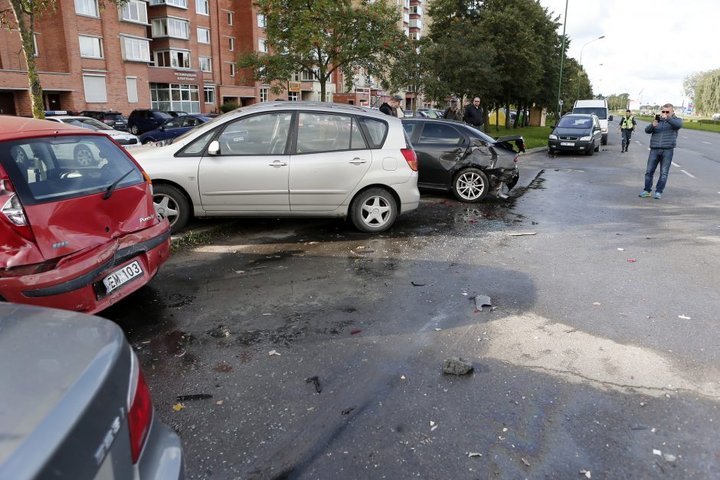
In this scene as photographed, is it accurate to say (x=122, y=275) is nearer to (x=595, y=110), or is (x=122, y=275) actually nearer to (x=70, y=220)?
(x=70, y=220)

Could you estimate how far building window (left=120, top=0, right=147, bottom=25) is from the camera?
137 feet

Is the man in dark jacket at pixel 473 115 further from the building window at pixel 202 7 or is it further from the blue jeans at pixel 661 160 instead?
the building window at pixel 202 7

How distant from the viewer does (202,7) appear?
51.7 metres

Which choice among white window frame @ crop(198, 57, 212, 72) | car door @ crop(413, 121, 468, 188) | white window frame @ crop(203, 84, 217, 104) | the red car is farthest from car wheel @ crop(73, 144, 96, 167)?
white window frame @ crop(198, 57, 212, 72)

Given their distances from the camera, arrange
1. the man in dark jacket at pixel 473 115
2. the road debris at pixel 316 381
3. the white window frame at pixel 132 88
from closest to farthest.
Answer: the road debris at pixel 316 381 → the man in dark jacket at pixel 473 115 → the white window frame at pixel 132 88

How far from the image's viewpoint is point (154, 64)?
161 ft

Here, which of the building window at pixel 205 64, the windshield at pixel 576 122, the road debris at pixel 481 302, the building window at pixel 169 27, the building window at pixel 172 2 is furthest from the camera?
the building window at pixel 205 64

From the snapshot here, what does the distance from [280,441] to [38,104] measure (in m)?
10.5

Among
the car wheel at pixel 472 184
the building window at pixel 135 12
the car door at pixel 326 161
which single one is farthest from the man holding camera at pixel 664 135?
the building window at pixel 135 12

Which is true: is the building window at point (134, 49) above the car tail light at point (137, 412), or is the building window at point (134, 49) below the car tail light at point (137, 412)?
above

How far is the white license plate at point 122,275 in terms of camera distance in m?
4.08

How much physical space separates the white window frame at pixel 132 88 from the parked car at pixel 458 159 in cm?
3821

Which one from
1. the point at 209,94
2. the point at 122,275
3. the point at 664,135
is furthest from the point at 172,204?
the point at 209,94

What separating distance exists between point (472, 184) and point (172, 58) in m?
45.5
